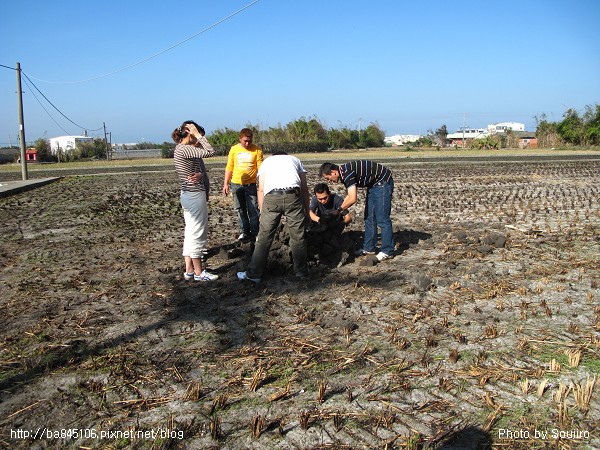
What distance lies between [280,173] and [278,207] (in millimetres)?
380

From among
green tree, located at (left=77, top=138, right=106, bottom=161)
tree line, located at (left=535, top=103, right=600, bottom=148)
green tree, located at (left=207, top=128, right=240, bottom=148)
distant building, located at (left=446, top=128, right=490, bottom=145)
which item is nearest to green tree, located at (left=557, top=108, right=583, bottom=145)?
tree line, located at (left=535, top=103, right=600, bottom=148)

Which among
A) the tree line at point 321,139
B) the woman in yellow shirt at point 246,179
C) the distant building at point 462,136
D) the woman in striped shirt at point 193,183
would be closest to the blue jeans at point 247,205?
the woman in yellow shirt at point 246,179

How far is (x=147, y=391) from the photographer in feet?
12.0

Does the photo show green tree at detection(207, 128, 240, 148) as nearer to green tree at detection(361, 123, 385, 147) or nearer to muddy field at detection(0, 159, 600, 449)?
green tree at detection(361, 123, 385, 147)

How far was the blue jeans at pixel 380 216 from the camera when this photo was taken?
275 inches

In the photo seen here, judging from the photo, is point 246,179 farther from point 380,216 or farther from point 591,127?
point 591,127

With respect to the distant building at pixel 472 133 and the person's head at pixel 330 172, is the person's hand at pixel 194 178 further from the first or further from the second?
the distant building at pixel 472 133

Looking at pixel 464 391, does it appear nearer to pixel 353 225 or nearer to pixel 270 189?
pixel 270 189

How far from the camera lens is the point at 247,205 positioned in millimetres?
→ 8312

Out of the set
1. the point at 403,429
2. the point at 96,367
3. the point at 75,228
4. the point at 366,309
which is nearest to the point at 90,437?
the point at 96,367

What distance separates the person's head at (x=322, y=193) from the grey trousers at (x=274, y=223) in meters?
1.26

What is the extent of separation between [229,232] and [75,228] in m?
3.14

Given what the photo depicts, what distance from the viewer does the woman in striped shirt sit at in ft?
19.8

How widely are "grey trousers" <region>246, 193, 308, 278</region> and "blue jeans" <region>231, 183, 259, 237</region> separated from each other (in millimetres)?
2158
